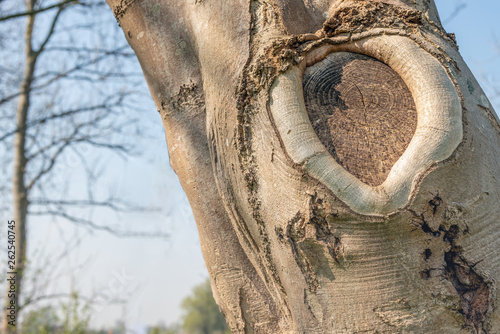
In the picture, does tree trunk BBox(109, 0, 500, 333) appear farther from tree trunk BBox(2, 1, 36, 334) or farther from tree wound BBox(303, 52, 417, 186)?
tree trunk BBox(2, 1, 36, 334)

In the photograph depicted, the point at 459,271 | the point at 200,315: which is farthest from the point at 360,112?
the point at 200,315

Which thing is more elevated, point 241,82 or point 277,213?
point 241,82

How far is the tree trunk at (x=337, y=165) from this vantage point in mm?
1152

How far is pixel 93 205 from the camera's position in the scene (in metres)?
7.37

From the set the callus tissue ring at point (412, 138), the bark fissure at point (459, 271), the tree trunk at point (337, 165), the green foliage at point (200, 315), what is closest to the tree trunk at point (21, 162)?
the tree trunk at point (337, 165)

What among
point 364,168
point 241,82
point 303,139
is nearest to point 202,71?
point 241,82

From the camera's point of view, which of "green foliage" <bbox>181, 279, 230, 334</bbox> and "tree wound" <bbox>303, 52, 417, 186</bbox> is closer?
"tree wound" <bbox>303, 52, 417, 186</bbox>

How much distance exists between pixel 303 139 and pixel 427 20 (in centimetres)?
72

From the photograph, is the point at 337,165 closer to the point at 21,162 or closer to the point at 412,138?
the point at 412,138

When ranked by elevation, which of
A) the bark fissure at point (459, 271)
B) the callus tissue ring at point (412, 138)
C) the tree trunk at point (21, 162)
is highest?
the tree trunk at point (21, 162)

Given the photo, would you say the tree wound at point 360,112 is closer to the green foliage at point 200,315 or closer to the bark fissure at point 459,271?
the bark fissure at point 459,271

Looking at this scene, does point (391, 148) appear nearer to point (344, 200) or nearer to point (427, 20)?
point (344, 200)

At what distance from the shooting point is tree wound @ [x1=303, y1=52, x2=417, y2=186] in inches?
48.4

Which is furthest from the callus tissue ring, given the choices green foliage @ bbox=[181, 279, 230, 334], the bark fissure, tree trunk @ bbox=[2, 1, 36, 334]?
green foliage @ bbox=[181, 279, 230, 334]
